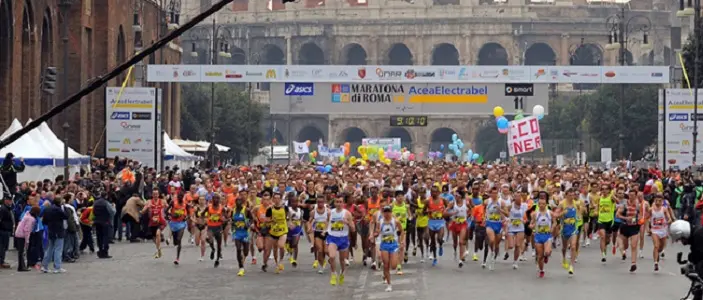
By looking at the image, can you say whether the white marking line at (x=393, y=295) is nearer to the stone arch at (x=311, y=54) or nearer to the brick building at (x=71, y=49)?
the brick building at (x=71, y=49)

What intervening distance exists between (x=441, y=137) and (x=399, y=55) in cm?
1062

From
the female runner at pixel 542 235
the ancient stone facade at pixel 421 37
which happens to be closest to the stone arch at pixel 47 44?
the female runner at pixel 542 235

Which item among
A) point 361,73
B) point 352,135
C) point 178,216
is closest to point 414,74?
point 361,73

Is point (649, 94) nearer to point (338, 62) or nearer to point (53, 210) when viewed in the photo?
point (338, 62)

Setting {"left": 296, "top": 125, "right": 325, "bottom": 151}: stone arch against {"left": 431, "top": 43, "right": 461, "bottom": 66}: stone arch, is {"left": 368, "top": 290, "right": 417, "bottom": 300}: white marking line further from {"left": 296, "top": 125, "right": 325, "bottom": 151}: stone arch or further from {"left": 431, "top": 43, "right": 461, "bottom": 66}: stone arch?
{"left": 431, "top": 43, "right": 461, "bottom": 66}: stone arch

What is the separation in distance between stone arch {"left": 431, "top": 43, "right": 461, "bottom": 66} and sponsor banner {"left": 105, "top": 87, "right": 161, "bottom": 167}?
97746 mm

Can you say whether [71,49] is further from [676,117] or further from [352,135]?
[352,135]

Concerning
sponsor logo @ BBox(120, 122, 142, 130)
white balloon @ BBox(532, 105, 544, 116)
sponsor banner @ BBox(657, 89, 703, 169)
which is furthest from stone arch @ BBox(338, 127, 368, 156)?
sponsor banner @ BBox(657, 89, 703, 169)

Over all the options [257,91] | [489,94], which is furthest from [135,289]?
[257,91]

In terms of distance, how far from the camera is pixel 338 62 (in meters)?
144

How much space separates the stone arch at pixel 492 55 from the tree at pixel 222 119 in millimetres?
50694

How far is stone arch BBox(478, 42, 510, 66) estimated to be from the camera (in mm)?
144500

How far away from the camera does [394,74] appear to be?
5597 centimetres

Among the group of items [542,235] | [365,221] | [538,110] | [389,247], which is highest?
[538,110]
